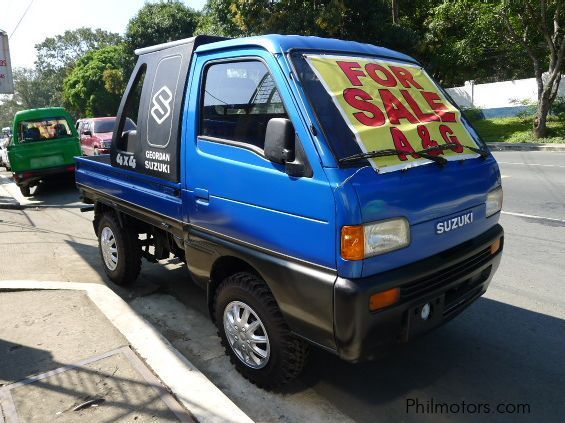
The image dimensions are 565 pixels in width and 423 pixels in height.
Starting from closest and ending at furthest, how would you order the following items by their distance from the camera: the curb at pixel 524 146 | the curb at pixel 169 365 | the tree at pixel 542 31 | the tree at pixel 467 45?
1. the curb at pixel 169 365
2. the curb at pixel 524 146
3. the tree at pixel 542 31
4. the tree at pixel 467 45

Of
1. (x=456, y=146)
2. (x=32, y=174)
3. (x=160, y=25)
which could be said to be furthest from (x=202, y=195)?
(x=160, y=25)

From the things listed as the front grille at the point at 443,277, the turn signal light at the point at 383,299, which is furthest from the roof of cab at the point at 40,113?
the turn signal light at the point at 383,299

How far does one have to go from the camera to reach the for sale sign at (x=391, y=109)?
8.52 ft

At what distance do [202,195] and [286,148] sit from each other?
2.87 feet

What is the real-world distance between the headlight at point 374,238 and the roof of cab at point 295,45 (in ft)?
3.83

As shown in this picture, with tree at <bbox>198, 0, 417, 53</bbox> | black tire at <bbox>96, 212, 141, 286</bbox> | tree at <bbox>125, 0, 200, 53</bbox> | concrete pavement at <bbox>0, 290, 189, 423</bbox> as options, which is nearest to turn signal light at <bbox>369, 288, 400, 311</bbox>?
concrete pavement at <bbox>0, 290, 189, 423</bbox>

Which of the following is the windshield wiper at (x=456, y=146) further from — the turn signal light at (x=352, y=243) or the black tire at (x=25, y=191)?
the black tire at (x=25, y=191)

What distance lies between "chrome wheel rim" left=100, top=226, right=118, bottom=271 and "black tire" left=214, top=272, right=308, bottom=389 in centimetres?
216

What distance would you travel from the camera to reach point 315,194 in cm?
236

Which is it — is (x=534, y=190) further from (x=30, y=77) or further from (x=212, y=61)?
(x=30, y=77)

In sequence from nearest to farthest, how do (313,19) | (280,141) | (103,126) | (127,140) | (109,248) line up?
(280,141), (127,140), (109,248), (103,126), (313,19)

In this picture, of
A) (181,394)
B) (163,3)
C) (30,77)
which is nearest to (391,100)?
(181,394)

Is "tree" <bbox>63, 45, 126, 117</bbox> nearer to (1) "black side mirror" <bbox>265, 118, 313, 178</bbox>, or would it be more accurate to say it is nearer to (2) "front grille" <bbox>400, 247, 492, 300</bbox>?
(1) "black side mirror" <bbox>265, 118, 313, 178</bbox>

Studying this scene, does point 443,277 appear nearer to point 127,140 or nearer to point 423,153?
point 423,153
